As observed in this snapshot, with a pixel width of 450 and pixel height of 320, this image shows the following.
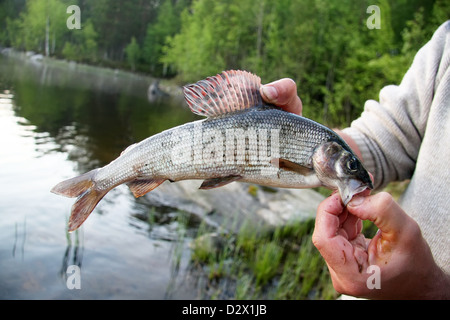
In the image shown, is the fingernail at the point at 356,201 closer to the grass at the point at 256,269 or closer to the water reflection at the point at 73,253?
the grass at the point at 256,269

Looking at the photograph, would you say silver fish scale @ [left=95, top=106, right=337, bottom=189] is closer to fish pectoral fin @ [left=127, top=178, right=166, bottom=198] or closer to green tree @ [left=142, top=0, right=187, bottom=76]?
fish pectoral fin @ [left=127, top=178, right=166, bottom=198]

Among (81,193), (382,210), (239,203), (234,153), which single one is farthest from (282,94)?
(239,203)

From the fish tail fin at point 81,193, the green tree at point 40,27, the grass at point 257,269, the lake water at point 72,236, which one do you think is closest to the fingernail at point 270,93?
the fish tail fin at point 81,193

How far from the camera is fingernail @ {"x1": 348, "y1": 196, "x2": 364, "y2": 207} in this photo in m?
2.01

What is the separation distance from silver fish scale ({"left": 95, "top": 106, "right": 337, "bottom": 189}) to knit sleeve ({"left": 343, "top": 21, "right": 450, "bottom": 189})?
5.75 feet

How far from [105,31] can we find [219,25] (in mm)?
27131

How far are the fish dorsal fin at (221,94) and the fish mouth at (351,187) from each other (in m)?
0.66

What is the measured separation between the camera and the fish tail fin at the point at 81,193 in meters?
1.94

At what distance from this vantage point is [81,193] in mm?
2016

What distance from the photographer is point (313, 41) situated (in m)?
25.0

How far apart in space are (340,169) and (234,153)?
563 mm

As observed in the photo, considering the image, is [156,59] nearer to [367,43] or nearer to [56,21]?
[56,21]

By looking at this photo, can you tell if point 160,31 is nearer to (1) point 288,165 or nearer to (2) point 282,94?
(2) point 282,94
